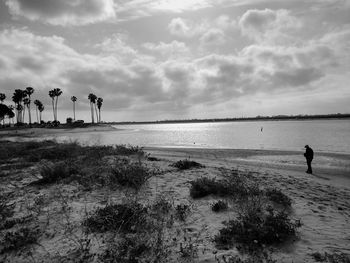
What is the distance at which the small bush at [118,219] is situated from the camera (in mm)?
5359

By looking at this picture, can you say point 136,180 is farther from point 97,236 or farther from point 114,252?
point 114,252

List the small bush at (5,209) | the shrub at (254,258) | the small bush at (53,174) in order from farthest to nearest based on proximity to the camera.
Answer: the small bush at (53,174)
the small bush at (5,209)
the shrub at (254,258)

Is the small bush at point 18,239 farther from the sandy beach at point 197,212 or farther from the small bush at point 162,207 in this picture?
the small bush at point 162,207

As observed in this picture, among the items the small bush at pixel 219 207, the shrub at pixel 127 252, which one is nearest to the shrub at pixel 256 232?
the small bush at pixel 219 207

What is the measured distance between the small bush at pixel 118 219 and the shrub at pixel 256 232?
1825 millimetres

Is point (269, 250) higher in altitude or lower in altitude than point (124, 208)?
lower

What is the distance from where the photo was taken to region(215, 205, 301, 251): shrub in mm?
4889

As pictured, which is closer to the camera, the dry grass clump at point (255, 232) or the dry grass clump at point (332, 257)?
the dry grass clump at point (332, 257)

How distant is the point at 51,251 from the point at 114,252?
1301 millimetres

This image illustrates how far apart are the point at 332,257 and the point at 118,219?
170 inches

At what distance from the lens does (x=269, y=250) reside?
4.61m

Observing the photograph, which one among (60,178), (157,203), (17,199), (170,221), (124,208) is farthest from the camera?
(60,178)

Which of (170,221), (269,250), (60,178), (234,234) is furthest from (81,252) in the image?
(60,178)

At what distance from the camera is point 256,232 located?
198 inches
